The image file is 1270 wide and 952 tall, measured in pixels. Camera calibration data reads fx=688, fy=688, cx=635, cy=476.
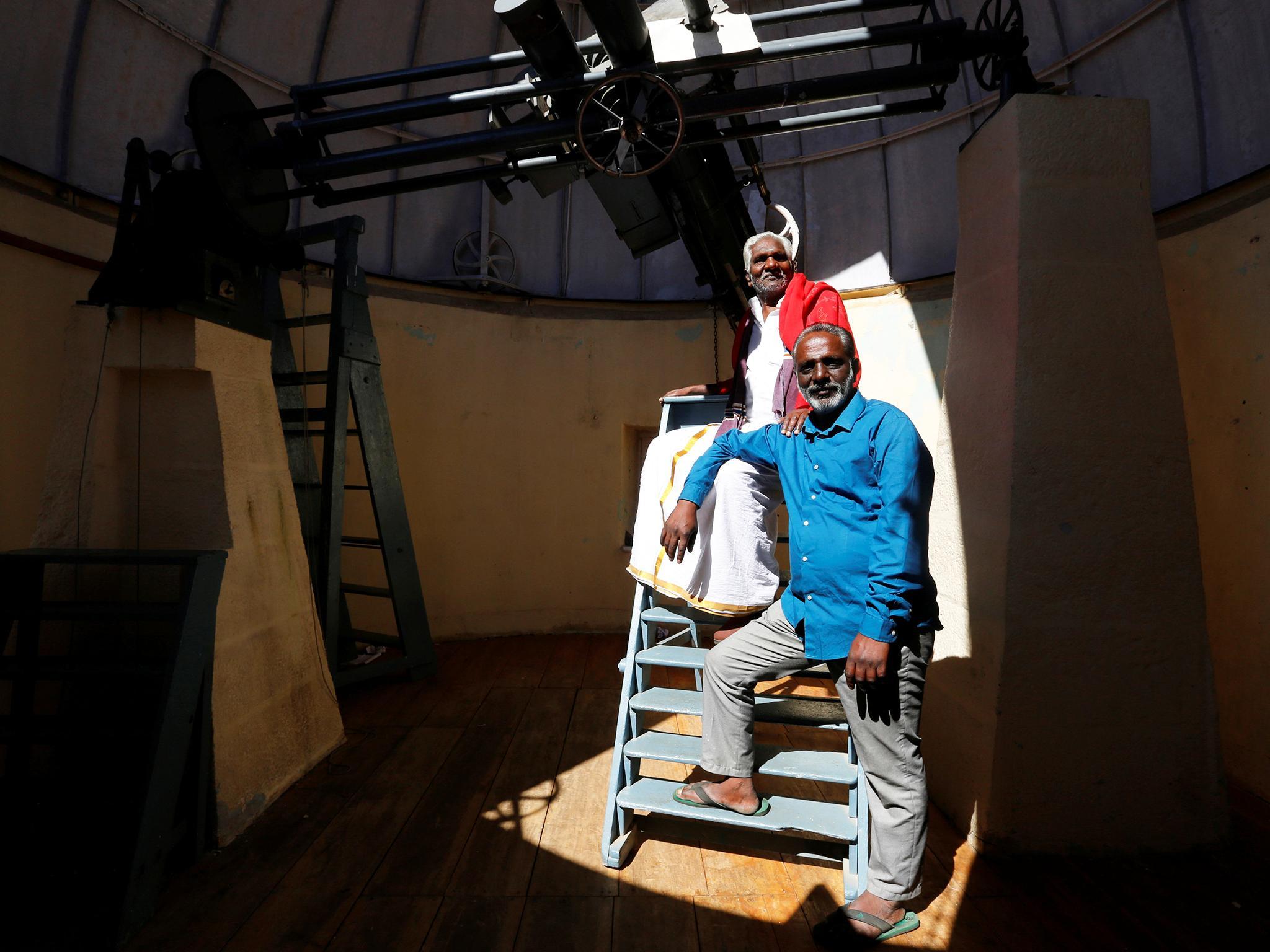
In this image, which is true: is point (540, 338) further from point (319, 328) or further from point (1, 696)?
point (1, 696)

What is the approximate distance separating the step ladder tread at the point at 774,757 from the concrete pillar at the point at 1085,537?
24.2 inches

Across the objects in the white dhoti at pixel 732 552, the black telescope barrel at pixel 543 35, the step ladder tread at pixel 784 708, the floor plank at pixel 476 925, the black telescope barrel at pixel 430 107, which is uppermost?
the black telescope barrel at pixel 543 35

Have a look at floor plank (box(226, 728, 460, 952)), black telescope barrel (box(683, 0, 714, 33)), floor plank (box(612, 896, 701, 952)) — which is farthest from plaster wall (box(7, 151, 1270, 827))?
floor plank (box(226, 728, 460, 952))

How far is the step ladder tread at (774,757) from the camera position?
2.27 m

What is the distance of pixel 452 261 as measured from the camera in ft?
18.5

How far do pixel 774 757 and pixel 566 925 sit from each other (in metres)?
0.84

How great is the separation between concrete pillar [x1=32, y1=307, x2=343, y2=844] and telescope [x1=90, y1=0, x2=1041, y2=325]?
0.76 feet

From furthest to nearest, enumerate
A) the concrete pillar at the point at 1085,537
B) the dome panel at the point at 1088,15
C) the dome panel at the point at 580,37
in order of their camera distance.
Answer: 1. the dome panel at the point at 1088,15
2. the dome panel at the point at 580,37
3. the concrete pillar at the point at 1085,537

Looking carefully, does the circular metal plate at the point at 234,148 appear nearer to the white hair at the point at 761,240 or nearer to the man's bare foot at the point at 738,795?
the white hair at the point at 761,240

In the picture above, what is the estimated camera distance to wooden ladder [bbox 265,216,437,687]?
13.1ft

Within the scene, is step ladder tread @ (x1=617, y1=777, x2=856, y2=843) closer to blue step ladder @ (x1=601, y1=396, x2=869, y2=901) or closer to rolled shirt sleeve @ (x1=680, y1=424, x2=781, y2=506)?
blue step ladder @ (x1=601, y1=396, x2=869, y2=901)

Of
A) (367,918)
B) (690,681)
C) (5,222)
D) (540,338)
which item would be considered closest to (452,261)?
(540,338)

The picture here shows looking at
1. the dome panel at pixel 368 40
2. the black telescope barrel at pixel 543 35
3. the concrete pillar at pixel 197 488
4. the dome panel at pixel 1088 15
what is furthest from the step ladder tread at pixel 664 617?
the dome panel at pixel 368 40

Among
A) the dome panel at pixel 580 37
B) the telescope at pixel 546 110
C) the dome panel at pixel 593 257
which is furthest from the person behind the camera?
the dome panel at pixel 593 257
